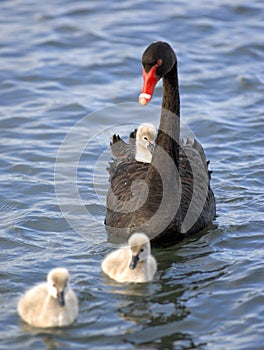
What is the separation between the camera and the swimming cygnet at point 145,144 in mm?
8000

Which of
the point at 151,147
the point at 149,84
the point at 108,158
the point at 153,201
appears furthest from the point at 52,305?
the point at 108,158

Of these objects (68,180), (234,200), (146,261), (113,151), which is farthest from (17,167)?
(146,261)

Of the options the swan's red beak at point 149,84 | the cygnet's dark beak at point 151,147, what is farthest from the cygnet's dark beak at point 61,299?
the cygnet's dark beak at point 151,147

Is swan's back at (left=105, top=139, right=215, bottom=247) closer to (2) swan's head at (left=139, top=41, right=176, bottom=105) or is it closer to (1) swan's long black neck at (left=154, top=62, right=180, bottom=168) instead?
(1) swan's long black neck at (left=154, top=62, right=180, bottom=168)

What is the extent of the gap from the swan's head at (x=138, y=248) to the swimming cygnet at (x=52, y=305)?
667 mm

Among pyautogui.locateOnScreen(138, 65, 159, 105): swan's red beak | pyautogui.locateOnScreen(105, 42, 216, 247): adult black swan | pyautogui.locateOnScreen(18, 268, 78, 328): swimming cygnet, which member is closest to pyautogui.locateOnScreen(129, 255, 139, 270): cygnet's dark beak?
pyautogui.locateOnScreen(18, 268, 78, 328): swimming cygnet

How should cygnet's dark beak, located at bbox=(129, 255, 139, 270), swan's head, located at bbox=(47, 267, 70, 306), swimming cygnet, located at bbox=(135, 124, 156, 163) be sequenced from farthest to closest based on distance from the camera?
swimming cygnet, located at bbox=(135, 124, 156, 163), cygnet's dark beak, located at bbox=(129, 255, 139, 270), swan's head, located at bbox=(47, 267, 70, 306)

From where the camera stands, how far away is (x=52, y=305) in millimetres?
5992

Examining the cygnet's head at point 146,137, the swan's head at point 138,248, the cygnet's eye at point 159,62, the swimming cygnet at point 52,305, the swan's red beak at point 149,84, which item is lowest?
the swimming cygnet at point 52,305

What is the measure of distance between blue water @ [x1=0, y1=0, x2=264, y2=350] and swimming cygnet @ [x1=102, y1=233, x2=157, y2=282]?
9 cm

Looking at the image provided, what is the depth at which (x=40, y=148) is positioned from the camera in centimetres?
1002

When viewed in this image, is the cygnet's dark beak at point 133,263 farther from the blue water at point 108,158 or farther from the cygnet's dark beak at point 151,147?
the cygnet's dark beak at point 151,147

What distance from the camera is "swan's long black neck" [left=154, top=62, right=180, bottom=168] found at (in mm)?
7629

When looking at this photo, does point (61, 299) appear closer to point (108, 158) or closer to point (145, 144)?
point (145, 144)
